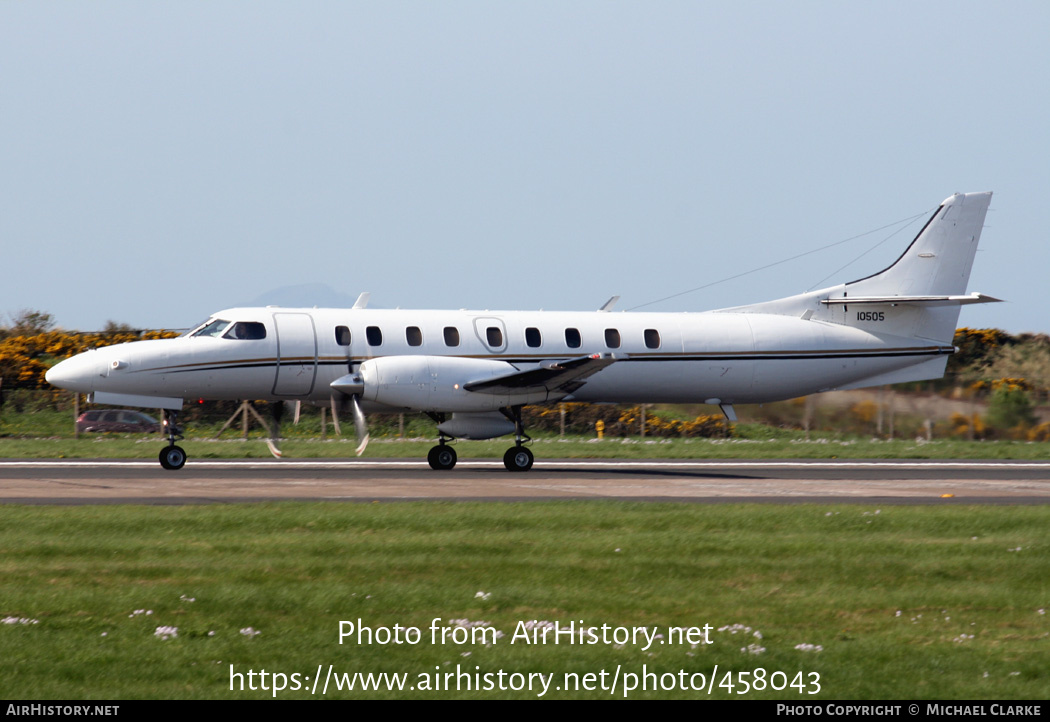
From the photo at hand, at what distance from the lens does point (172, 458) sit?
72.7 ft

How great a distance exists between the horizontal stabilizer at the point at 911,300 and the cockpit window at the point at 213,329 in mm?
15299

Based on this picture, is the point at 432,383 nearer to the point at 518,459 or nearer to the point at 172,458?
the point at 518,459

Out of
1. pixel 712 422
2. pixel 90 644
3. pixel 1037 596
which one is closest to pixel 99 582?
pixel 90 644

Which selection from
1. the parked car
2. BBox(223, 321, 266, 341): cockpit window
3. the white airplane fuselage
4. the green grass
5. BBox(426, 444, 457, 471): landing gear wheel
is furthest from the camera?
the parked car

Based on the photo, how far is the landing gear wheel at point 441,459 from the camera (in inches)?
939

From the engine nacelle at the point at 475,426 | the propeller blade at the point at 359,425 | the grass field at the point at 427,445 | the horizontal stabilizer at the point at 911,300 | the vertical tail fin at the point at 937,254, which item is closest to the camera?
the propeller blade at the point at 359,425

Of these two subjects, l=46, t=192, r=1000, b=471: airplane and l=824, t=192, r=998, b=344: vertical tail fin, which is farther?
l=824, t=192, r=998, b=344: vertical tail fin

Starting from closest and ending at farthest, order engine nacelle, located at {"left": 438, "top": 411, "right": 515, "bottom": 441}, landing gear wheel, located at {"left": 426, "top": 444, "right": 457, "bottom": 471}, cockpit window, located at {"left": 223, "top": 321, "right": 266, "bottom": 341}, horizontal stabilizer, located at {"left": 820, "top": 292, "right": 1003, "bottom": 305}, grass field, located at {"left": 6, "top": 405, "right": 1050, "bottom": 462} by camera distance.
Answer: cockpit window, located at {"left": 223, "top": 321, "right": 266, "bottom": 341}
engine nacelle, located at {"left": 438, "top": 411, "right": 515, "bottom": 441}
landing gear wheel, located at {"left": 426, "top": 444, "right": 457, "bottom": 471}
horizontal stabilizer, located at {"left": 820, "top": 292, "right": 1003, "bottom": 305}
grass field, located at {"left": 6, "top": 405, "right": 1050, "bottom": 462}

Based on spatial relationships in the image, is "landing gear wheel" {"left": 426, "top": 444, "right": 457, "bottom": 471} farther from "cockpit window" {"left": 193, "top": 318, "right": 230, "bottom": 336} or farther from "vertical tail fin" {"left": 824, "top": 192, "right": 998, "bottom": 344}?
"vertical tail fin" {"left": 824, "top": 192, "right": 998, "bottom": 344}

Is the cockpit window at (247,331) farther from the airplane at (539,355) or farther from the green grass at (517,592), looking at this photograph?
the green grass at (517,592)

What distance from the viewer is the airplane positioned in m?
22.7

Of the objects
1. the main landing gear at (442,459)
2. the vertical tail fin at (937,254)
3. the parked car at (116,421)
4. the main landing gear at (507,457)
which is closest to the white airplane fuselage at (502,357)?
the main landing gear at (507,457)

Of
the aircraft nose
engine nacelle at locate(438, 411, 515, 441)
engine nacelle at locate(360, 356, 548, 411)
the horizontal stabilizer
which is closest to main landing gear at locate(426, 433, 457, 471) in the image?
engine nacelle at locate(438, 411, 515, 441)

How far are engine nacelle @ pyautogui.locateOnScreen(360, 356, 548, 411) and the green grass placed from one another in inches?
293
